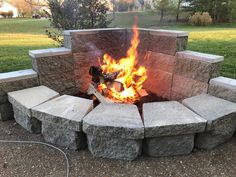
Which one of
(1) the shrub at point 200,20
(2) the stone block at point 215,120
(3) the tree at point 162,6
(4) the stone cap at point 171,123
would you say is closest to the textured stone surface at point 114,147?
(4) the stone cap at point 171,123

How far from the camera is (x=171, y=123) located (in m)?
2.40

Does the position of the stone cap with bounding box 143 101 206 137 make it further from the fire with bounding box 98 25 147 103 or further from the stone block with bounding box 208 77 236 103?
the fire with bounding box 98 25 147 103

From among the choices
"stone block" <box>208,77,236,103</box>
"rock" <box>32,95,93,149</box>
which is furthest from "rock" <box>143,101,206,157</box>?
"rock" <box>32,95,93,149</box>

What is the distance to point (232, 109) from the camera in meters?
2.70

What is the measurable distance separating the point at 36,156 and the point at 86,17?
3.15 metres

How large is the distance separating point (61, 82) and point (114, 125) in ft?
5.91

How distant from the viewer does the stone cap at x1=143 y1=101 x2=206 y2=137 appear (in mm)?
2387

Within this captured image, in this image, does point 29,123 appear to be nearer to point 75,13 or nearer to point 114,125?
point 114,125

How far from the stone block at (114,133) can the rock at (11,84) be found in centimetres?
132

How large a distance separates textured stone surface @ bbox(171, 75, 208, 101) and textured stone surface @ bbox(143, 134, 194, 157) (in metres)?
0.97

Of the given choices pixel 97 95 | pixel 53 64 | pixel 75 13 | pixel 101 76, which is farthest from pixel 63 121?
pixel 75 13

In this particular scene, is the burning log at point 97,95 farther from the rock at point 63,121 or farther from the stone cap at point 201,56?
the stone cap at point 201,56

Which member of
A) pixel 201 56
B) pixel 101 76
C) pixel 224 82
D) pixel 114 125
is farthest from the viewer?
pixel 101 76

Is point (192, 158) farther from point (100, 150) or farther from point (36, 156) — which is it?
point (36, 156)
